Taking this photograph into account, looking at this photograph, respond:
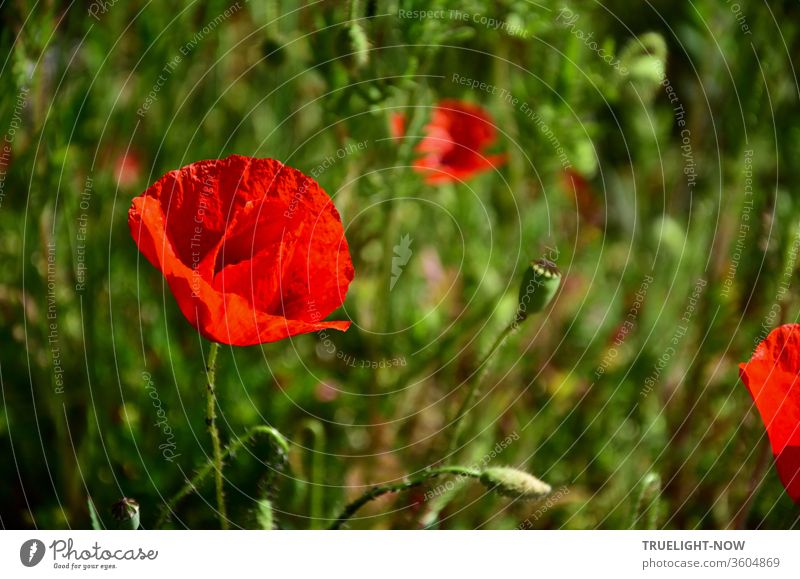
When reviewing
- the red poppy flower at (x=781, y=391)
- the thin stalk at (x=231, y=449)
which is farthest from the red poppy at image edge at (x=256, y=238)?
the red poppy flower at (x=781, y=391)

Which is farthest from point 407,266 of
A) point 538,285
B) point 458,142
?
point 538,285

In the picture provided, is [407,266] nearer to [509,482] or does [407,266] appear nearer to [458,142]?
[458,142]

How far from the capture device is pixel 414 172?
2.63 ft

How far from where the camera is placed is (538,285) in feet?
1.82

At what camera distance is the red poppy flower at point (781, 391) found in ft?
1.83

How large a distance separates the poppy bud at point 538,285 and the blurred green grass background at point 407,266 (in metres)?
0.22

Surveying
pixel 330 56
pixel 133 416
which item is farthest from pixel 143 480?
pixel 330 56

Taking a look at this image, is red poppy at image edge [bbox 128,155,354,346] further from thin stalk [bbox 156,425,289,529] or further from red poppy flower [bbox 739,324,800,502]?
red poppy flower [bbox 739,324,800,502]

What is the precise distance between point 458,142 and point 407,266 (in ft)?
0.54

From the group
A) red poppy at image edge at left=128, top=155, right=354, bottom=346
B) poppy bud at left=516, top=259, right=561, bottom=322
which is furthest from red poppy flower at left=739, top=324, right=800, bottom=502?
red poppy at image edge at left=128, top=155, right=354, bottom=346

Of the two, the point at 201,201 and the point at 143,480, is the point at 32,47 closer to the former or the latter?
the point at 201,201

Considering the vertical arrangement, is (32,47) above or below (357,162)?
above
